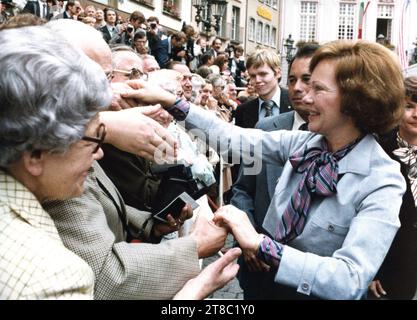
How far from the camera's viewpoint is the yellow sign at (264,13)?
118 ft

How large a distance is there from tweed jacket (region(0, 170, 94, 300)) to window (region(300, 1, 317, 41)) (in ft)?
147

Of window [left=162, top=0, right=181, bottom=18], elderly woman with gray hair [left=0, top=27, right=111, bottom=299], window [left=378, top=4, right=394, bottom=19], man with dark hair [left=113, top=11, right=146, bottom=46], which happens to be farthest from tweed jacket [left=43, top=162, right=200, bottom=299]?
window [left=378, top=4, right=394, bottom=19]

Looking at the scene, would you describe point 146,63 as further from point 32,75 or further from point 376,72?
point 32,75

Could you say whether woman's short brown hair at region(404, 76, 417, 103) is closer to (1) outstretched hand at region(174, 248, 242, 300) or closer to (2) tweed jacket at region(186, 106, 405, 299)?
(2) tweed jacket at region(186, 106, 405, 299)

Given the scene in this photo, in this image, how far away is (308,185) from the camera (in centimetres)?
198

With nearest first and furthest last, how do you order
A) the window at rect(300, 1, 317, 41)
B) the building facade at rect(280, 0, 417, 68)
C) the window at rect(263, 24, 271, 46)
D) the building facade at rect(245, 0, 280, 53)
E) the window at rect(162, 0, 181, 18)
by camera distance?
the window at rect(162, 0, 181, 18) → the building facade at rect(245, 0, 280, 53) → the window at rect(263, 24, 271, 46) → the building facade at rect(280, 0, 417, 68) → the window at rect(300, 1, 317, 41)

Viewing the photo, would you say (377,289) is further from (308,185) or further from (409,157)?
(308,185)

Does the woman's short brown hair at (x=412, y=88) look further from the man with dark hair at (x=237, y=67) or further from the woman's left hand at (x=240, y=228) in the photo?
the man with dark hair at (x=237, y=67)

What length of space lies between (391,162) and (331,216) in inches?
12.0

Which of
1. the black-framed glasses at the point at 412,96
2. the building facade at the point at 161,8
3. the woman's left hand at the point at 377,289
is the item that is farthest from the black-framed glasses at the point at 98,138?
the building facade at the point at 161,8

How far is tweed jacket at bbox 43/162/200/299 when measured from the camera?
149 centimetres

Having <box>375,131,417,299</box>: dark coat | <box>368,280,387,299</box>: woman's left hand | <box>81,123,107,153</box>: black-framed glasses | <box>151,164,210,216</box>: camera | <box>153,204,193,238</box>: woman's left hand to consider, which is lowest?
<box>368,280,387,299</box>: woman's left hand

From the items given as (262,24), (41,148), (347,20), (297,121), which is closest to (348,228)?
(41,148)

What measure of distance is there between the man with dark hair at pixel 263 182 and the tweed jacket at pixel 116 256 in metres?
0.82
